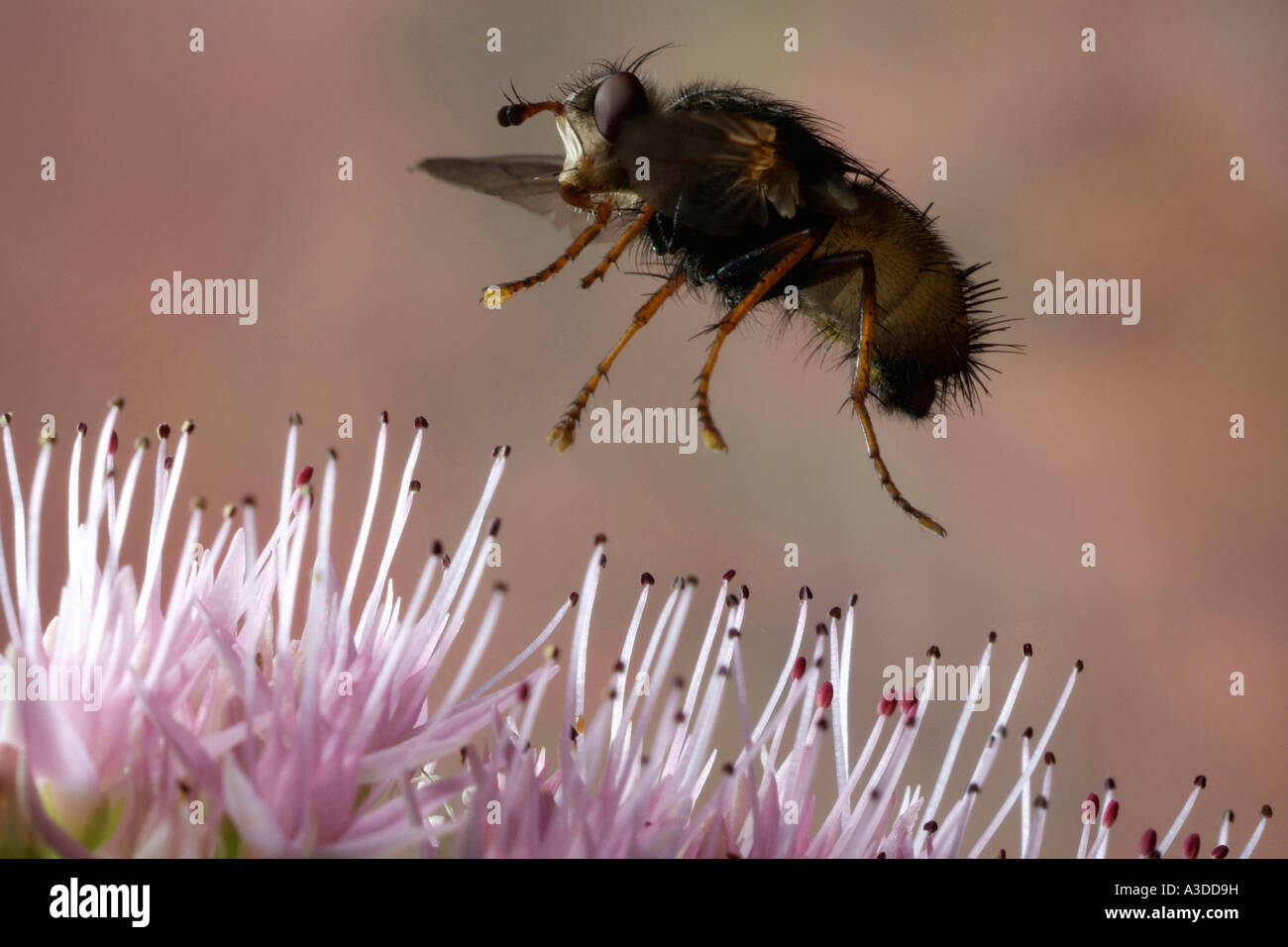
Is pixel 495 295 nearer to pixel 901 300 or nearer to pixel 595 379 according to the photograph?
pixel 595 379

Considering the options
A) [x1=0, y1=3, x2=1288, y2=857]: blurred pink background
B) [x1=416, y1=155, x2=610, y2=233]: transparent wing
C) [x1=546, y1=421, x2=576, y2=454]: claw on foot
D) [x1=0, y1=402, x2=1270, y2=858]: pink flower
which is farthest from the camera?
[x1=0, y1=3, x2=1288, y2=857]: blurred pink background

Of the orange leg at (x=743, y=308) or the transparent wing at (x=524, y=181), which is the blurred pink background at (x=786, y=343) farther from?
the orange leg at (x=743, y=308)

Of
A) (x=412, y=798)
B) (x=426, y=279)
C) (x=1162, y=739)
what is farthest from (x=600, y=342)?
(x=412, y=798)

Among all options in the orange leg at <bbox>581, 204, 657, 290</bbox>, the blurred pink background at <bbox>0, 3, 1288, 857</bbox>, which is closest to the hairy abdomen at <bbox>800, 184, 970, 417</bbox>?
the orange leg at <bbox>581, 204, 657, 290</bbox>

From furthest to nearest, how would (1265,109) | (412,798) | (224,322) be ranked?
(1265,109), (224,322), (412,798)

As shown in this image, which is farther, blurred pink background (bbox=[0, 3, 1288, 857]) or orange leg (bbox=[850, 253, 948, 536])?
blurred pink background (bbox=[0, 3, 1288, 857])

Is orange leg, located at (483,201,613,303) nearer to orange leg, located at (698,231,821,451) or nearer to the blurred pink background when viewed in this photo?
orange leg, located at (698,231,821,451)
